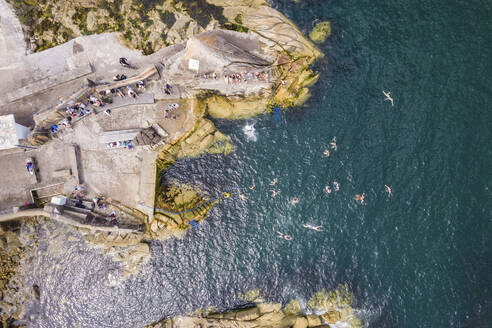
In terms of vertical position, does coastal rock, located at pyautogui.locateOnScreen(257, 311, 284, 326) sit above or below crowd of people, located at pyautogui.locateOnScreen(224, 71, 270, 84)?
below

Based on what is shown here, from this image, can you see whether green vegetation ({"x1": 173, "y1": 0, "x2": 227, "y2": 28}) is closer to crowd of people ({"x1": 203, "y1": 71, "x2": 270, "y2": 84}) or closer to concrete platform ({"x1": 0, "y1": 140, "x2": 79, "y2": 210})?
crowd of people ({"x1": 203, "y1": 71, "x2": 270, "y2": 84})

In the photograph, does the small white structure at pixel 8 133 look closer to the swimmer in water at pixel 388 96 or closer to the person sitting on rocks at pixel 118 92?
the person sitting on rocks at pixel 118 92

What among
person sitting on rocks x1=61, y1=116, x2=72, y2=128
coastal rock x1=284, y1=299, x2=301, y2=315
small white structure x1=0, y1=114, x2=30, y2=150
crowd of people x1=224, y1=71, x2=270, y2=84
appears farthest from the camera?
coastal rock x1=284, y1=299, x2=301, y2=315

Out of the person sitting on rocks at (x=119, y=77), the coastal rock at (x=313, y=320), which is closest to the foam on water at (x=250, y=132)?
the person sitting on rocks at (x=119, y=77)

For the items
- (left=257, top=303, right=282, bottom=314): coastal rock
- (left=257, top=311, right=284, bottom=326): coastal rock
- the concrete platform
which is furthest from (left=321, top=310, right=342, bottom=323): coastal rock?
→ the concrete platform

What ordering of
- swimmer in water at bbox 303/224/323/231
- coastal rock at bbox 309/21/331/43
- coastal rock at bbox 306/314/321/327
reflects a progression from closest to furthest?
coastal rock at bbox 306/314/321/327 → swimmer in water at bbox 303/224/323/231 → coastal rock at bbox 309/21/331/43

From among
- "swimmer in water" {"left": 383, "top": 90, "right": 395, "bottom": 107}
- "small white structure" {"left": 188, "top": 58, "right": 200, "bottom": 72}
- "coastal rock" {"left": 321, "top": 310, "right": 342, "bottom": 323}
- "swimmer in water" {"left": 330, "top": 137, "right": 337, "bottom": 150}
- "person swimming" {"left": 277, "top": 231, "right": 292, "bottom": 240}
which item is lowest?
"coastal rock" {"left": 321, "top": 310, "right": 342, "bottom": 323}
